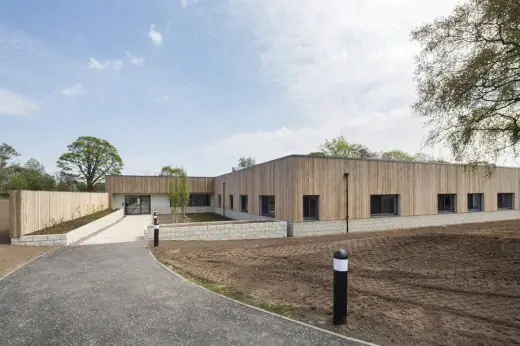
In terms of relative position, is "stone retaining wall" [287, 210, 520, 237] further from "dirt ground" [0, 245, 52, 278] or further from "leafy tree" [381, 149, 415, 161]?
"leafy tree" [381, 149, 415, 161]

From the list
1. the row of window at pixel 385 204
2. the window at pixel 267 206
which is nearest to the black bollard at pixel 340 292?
the row of window at pixel 385 204

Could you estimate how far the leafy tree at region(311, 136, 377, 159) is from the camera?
156ft

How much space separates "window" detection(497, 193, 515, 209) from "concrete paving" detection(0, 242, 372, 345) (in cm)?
2806

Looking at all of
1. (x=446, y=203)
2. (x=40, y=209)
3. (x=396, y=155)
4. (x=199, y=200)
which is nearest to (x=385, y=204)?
(x=446, y=203)

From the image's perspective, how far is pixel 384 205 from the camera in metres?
19.1

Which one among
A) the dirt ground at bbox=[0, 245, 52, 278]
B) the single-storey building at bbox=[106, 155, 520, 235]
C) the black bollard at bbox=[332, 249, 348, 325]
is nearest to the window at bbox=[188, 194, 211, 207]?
the single-storey building at bbox=[106, 155, 520, 235]

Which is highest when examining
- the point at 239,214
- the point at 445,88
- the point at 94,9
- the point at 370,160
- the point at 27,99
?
the point at 94,9

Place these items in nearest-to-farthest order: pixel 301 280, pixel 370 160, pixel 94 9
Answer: pixel 301 280 → pixel 94 9 → pixel 370 160

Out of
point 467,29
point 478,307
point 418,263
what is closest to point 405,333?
point 478,307

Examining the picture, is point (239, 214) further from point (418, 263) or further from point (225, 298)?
point (225, 298)

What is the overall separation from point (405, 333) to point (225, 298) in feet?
10.6

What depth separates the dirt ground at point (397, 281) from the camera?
178 inches

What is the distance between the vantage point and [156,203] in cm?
3334

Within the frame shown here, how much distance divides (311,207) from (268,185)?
3.36m
